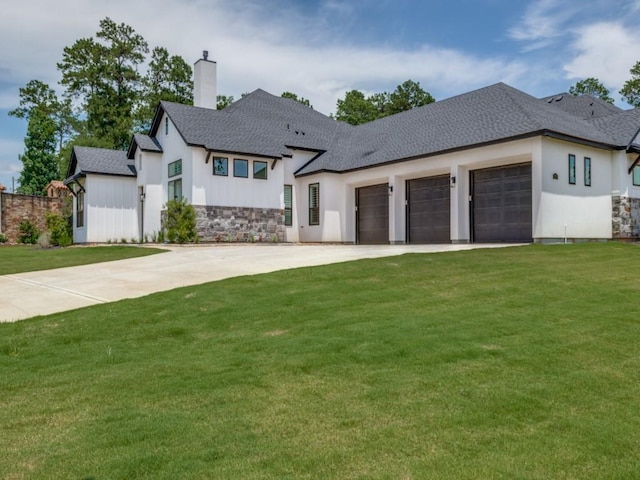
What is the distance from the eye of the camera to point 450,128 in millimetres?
21047

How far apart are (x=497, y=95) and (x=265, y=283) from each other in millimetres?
16098

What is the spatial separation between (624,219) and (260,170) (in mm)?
15002

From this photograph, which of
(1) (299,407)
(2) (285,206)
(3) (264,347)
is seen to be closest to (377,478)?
(1) (299,407)

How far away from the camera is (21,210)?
30.5 meters

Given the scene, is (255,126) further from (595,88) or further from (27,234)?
(595,88)

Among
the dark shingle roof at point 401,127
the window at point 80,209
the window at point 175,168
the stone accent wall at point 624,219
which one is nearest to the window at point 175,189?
the window at point 175,168

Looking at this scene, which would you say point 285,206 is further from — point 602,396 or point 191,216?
point 602,396

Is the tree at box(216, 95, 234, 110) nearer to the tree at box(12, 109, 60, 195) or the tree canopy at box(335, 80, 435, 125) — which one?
the tree canopy at box(335, 80, 435, 125)

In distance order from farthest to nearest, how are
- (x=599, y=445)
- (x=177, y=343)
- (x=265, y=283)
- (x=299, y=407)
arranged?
1. (x=265, y=283)
2. (x=177, y=343)
3. (x=299, y=407)
4. (x=599, y=445)

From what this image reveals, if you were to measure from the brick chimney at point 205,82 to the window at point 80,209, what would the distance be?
7.70m

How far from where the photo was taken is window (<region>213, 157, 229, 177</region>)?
22.8 m

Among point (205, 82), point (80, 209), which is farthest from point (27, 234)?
point (205, 82)

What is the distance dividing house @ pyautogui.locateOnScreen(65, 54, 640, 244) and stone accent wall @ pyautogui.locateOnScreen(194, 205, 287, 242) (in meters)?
0.05

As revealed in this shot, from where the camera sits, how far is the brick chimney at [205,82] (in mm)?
26531
